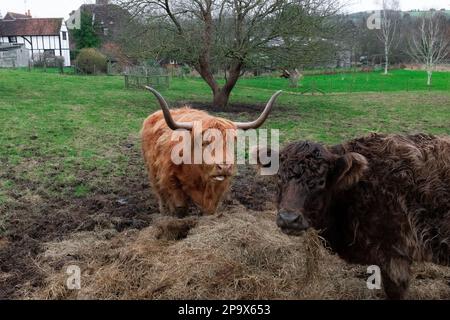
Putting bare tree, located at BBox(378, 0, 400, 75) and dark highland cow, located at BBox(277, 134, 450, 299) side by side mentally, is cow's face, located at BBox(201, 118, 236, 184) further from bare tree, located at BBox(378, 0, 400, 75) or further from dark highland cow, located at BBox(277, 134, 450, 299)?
bare tree, located at BBox(378, 0, 400, 75)

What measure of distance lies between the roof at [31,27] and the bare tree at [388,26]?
96.8 ft

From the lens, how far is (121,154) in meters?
7.36

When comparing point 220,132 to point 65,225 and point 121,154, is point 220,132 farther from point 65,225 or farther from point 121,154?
point 121,154

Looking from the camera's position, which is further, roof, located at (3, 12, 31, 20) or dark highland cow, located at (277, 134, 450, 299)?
roof, located at (3, 12, 31, 20)

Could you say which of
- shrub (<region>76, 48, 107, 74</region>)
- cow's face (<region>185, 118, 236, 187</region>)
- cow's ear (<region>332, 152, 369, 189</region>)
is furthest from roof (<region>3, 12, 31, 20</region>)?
cow's ear (<region>332, 152, 369, 189</region>)

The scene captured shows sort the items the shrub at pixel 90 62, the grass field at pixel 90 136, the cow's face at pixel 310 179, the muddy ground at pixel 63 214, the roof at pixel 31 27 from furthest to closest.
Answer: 1. the roof at pixel 31 27
2. the shrub at pixel 90 62
3. the grass field at pixel 90 136
4. the muddy ground at pixel 63 214
5. the cow's face at pixel 310 179

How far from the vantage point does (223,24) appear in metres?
13.0

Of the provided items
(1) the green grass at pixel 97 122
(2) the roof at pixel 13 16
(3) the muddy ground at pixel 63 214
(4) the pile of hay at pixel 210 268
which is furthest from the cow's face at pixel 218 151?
(2) the roof at pixel 13 16

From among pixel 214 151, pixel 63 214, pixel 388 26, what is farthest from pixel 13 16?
pixel 214 151

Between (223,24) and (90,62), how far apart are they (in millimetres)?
18221

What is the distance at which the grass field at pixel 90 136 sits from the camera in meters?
4.86

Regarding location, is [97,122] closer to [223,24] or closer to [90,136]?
[90,136]

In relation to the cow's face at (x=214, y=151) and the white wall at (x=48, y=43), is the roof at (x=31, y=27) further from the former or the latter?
the cow's face at (x=214, y=151)

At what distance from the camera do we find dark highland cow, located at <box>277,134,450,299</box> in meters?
2.65
